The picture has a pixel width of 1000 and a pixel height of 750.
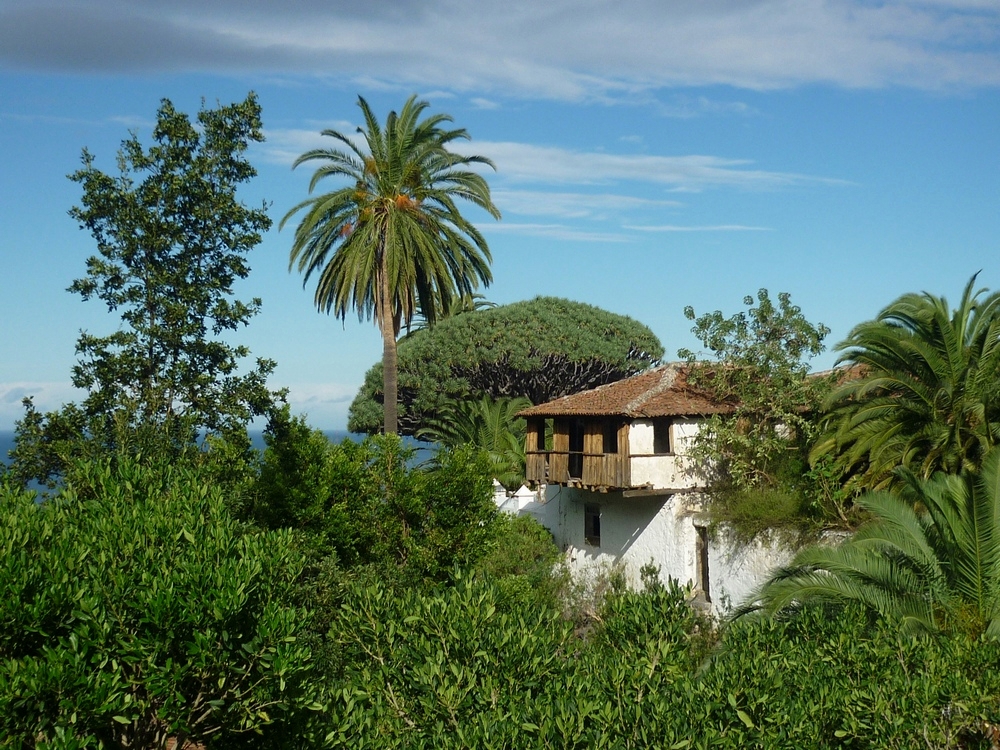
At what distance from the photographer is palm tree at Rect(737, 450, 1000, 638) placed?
41.9 ft

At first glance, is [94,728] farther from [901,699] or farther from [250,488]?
[250,488]

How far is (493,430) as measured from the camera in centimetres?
3738

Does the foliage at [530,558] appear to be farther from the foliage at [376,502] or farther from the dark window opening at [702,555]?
the foliage at [376,502]

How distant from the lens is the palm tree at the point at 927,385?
19.0 meters

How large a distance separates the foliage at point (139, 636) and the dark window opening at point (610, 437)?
69.3 feet

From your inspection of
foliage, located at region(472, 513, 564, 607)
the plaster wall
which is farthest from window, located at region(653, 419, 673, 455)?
foliage, located at region(472, 513, 564, 607)

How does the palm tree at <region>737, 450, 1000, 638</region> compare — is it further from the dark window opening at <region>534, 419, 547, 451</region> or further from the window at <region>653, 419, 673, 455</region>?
the dark window opening at <region>534, 419, 547, 451</region>

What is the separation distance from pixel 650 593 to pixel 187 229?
42.0ft

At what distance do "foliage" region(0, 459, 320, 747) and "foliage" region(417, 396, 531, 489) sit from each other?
88.2 feet

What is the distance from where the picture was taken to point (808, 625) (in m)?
11.3

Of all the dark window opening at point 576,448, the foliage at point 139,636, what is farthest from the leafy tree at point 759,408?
the foliage at point 139,636

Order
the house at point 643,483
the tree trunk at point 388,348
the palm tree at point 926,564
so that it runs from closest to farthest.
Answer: the palm tree at point 926,564 < the house at point 643,483 < the tree trunk at point 388,348

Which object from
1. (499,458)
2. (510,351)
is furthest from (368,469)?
(510,351)

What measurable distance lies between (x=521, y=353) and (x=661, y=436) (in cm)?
1272
